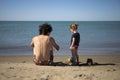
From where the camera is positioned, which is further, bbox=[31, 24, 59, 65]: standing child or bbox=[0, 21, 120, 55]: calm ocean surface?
bbox=[0, 21, 120, 55]: calm ocean surface

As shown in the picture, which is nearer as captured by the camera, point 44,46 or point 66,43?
point 44,46

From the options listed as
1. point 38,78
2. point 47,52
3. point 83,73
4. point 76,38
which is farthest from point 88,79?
point 76,38

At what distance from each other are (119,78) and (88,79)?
82 centimetres

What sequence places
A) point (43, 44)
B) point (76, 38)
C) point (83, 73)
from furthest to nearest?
point (76, 38), point (43, 44), point (83, 73)

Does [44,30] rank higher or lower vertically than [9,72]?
higher

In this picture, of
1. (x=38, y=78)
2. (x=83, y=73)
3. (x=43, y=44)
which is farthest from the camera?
(x=43, y=44)

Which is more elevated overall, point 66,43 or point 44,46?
point 44,46

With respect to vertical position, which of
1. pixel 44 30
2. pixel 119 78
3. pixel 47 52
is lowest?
pixel 119 78

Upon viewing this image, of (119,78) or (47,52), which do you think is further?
(47,52)

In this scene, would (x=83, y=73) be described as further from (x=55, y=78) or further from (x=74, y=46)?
(x=74, y=46)

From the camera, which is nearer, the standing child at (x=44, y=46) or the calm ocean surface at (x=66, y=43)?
the standing child at (x=44, y=46)

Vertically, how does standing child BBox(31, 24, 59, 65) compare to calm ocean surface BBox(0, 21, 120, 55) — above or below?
above

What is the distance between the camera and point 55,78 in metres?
6.63

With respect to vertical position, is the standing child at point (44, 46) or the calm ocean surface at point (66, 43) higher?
the standing child at point (44, 46)
